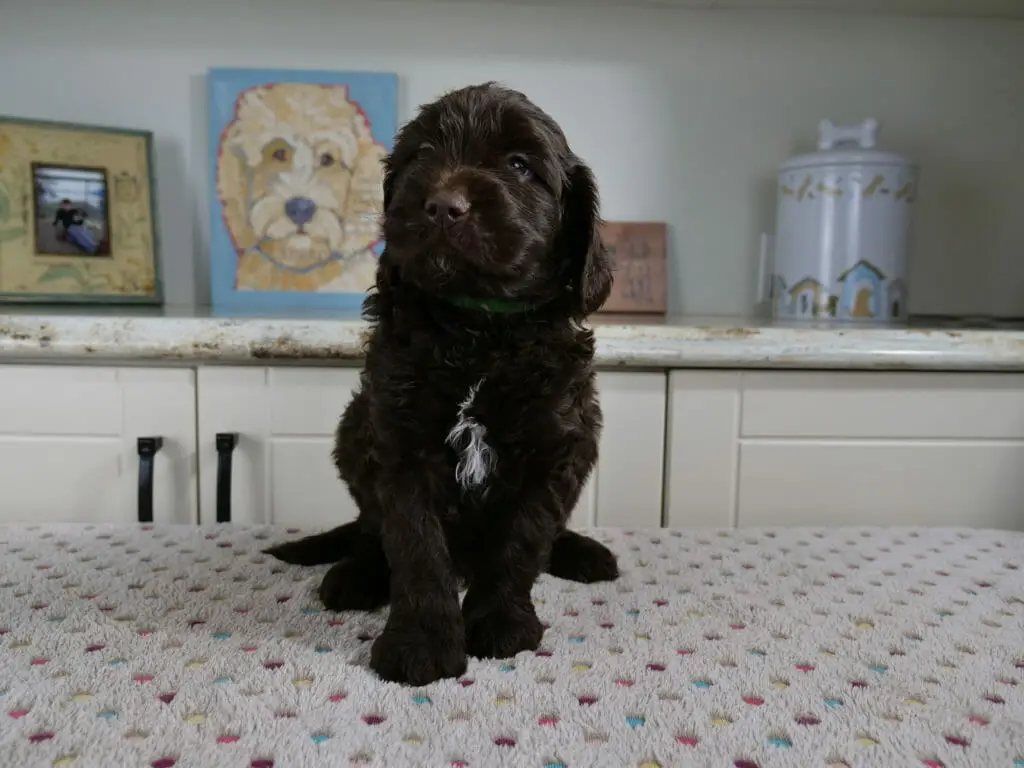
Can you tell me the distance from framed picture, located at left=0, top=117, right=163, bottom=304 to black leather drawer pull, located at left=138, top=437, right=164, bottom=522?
1.55ft

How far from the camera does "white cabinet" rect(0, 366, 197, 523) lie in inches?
50.7

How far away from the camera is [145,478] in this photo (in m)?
1.22

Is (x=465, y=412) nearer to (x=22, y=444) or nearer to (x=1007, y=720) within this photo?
(x=1007, y=720)

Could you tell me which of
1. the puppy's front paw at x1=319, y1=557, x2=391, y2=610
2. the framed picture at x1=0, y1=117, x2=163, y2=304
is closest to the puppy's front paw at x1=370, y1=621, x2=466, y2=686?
the puppy's front paw at x1=319, y1=557, x2=391, y2=610

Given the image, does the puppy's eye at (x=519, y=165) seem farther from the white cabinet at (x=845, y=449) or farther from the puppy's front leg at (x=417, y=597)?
the white cabinet at (x=845, y=449)

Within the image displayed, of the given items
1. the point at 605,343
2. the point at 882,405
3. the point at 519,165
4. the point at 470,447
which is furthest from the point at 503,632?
the point at 882,405

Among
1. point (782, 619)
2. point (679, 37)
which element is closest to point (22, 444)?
point (782, 619)

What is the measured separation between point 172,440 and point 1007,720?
3.86ft

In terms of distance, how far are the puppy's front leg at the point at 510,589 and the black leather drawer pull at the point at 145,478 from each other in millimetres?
644

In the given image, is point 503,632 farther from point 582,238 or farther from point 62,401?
point 62,401

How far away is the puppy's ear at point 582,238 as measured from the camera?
81cm

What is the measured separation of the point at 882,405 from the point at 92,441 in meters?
1.31

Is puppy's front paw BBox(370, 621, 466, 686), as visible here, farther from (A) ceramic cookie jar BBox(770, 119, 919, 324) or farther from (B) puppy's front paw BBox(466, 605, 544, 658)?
(A) ceramic cookie jar BBox(770, 119, 919, 324)

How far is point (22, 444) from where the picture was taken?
4.26ft
